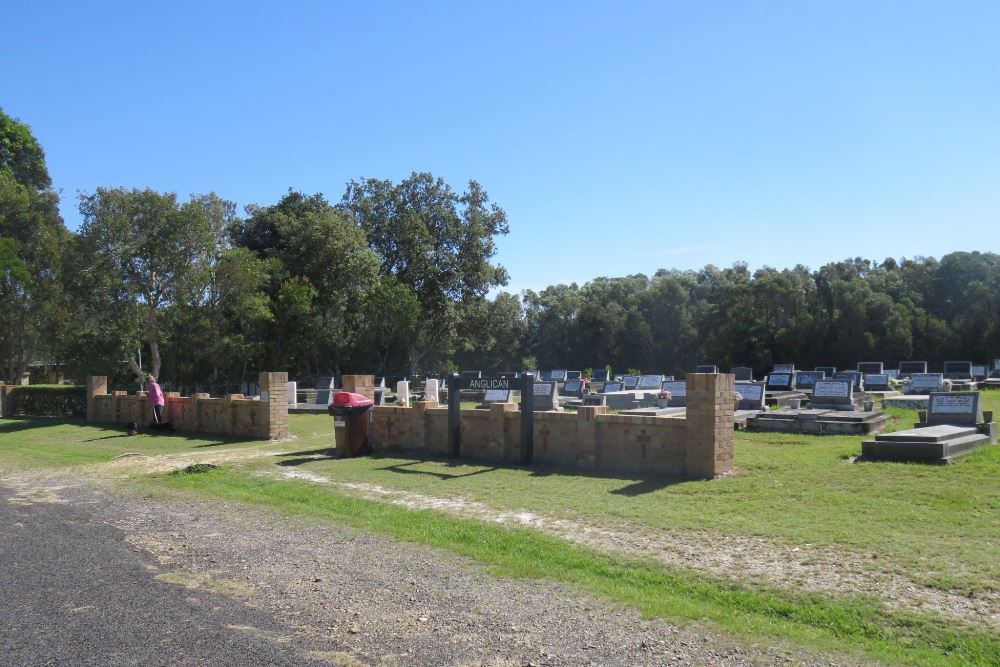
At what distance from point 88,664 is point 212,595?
1.49m

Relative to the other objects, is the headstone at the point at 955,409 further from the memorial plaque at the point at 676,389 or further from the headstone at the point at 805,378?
the headstone at the point at 805,378

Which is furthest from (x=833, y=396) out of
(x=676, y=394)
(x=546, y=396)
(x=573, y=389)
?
(x=573, y=389)

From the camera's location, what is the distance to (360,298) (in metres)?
36.6

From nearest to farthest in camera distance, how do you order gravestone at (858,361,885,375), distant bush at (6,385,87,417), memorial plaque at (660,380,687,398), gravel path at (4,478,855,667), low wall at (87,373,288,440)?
gravel path at (4,478,855,667) → low wall at (87,373,288,440) → distant bush at (6,385,87,417) → memorial plaque at (660,380,687,398) → gravestone at (858,361,885,375)

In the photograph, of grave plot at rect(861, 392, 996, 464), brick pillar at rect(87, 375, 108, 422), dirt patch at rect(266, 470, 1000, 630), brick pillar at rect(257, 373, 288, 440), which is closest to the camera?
dirt patch at rect(266, 470, 1000, 630)

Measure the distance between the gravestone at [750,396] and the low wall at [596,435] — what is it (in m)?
9.11

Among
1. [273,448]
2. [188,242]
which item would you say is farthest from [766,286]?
[273,448]

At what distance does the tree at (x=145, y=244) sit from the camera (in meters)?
25.6

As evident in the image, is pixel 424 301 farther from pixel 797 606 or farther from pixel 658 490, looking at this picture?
pixel 797 606

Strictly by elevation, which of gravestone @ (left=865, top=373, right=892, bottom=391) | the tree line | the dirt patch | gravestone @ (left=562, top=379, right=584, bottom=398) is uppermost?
the tree line

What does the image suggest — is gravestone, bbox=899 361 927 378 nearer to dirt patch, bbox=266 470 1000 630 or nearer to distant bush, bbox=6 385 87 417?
distant bush, bbox=6 385 87 417

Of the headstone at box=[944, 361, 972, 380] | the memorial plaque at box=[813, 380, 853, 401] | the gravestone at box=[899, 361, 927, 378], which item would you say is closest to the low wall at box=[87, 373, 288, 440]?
the memorial plaque at box=[813, 380, 853, 401]

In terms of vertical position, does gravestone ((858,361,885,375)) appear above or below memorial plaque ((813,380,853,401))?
above

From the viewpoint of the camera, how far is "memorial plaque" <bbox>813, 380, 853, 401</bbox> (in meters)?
20.0
